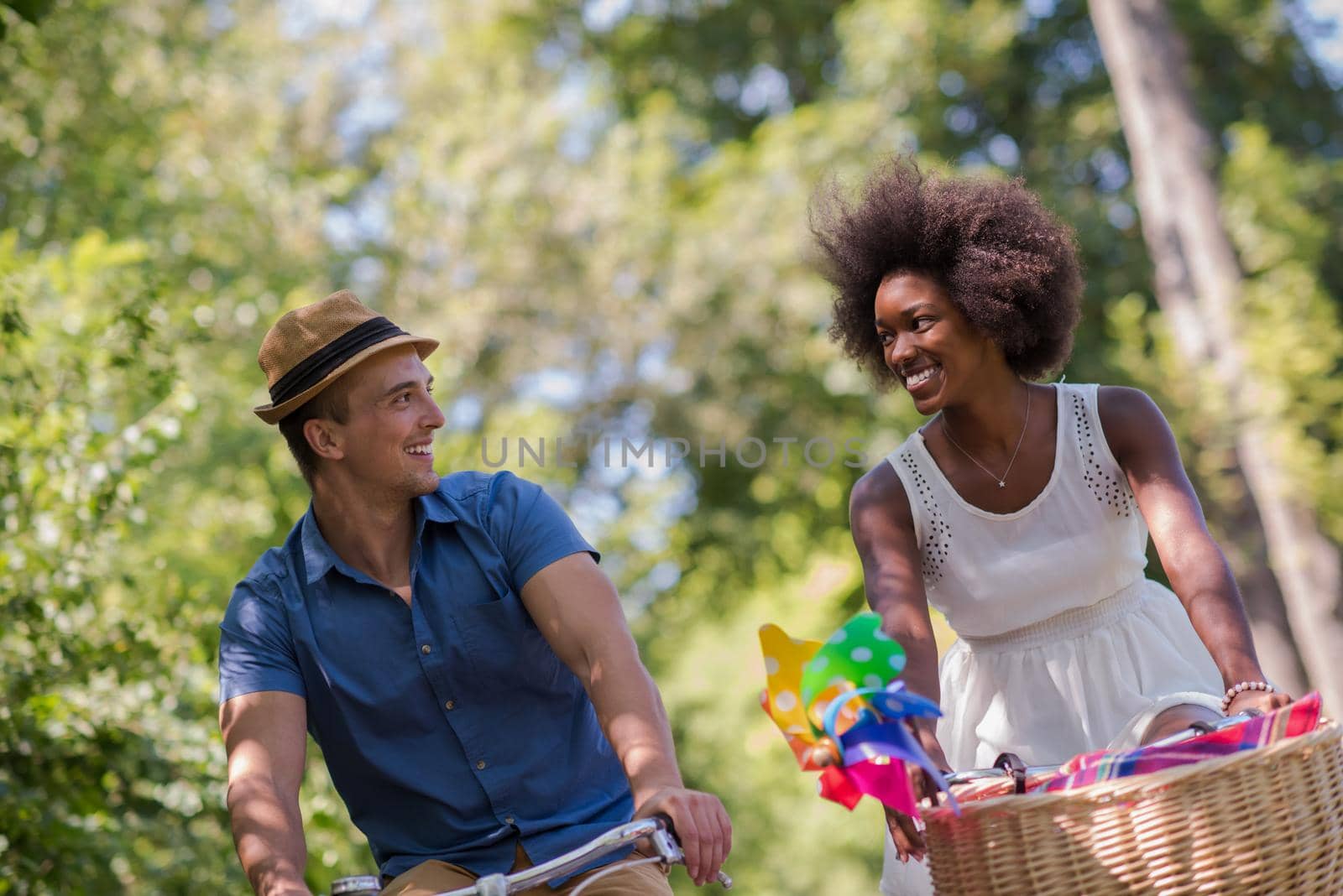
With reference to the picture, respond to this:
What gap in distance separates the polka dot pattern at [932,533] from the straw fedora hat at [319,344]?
1250mm

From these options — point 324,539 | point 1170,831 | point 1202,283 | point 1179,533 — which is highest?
point 1202,283

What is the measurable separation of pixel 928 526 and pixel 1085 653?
0.48m

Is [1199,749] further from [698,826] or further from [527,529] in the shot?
[527,529]

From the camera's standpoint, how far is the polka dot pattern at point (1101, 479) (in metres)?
3.59

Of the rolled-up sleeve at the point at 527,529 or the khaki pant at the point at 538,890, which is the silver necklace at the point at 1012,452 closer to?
the rolled-up sleeve at the point at 527,529

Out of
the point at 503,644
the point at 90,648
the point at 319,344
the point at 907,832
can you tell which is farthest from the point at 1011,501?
the point at 90,648


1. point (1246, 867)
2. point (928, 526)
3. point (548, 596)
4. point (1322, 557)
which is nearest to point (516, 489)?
point (548, 596)

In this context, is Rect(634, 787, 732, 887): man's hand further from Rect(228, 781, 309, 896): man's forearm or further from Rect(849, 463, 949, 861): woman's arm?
Rect(228, 781, 309, 896): man's forearm

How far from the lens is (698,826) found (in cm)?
268

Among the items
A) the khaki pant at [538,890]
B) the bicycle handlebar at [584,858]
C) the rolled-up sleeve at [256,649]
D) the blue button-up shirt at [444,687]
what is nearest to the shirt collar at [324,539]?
the blue button-up shirt at [444,687]

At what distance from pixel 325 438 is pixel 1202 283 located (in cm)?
960

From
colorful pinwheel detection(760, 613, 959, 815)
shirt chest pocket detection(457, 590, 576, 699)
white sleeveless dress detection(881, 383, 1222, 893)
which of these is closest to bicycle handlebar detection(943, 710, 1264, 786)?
colorful pinwheel detection(760, 613, 959, 815)

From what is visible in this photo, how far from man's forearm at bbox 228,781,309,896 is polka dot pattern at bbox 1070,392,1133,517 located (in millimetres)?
1939

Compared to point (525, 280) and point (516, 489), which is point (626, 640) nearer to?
point (516, 489)
